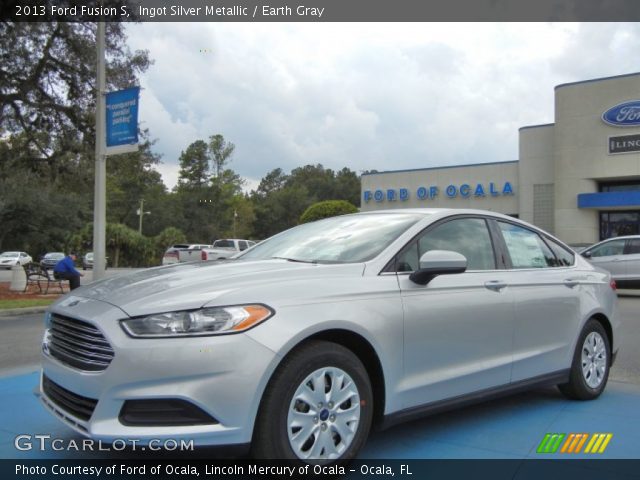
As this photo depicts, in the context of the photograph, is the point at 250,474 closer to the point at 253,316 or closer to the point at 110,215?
the point at 253,316

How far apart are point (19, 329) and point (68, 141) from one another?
934cm

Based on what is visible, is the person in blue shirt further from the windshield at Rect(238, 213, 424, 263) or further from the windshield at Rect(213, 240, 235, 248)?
the windshield at Rect(213, 240, 235, 248)

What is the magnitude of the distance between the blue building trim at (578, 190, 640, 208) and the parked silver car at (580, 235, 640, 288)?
644 inches

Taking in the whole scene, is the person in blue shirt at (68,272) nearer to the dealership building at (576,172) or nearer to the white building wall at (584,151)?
the dealership building at (576,172)

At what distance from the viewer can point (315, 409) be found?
10.3 ft

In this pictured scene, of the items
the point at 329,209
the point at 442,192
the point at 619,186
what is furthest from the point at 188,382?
the point at 329,209

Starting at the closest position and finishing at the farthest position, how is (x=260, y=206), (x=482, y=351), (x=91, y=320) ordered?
1. (x=91, y=320)
2. (x=482, y=351)
3. (x=260, y=206)

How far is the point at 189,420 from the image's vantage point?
9.45ft

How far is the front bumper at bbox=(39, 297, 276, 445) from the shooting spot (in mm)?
2859

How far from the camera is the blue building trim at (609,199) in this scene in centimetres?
3039

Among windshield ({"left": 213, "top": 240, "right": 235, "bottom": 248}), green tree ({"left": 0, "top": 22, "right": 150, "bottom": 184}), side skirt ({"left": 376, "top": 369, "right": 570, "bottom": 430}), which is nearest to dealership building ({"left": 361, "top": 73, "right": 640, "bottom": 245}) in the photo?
windshield ({"left": 213, "top": 240, "right": 235, "bottom": 248})

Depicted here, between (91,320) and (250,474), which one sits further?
(250,474)

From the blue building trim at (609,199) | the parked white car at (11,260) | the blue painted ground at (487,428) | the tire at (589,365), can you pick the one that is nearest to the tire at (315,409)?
the blue painted ground at (487,428)

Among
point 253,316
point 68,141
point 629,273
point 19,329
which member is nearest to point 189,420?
point 253,316
